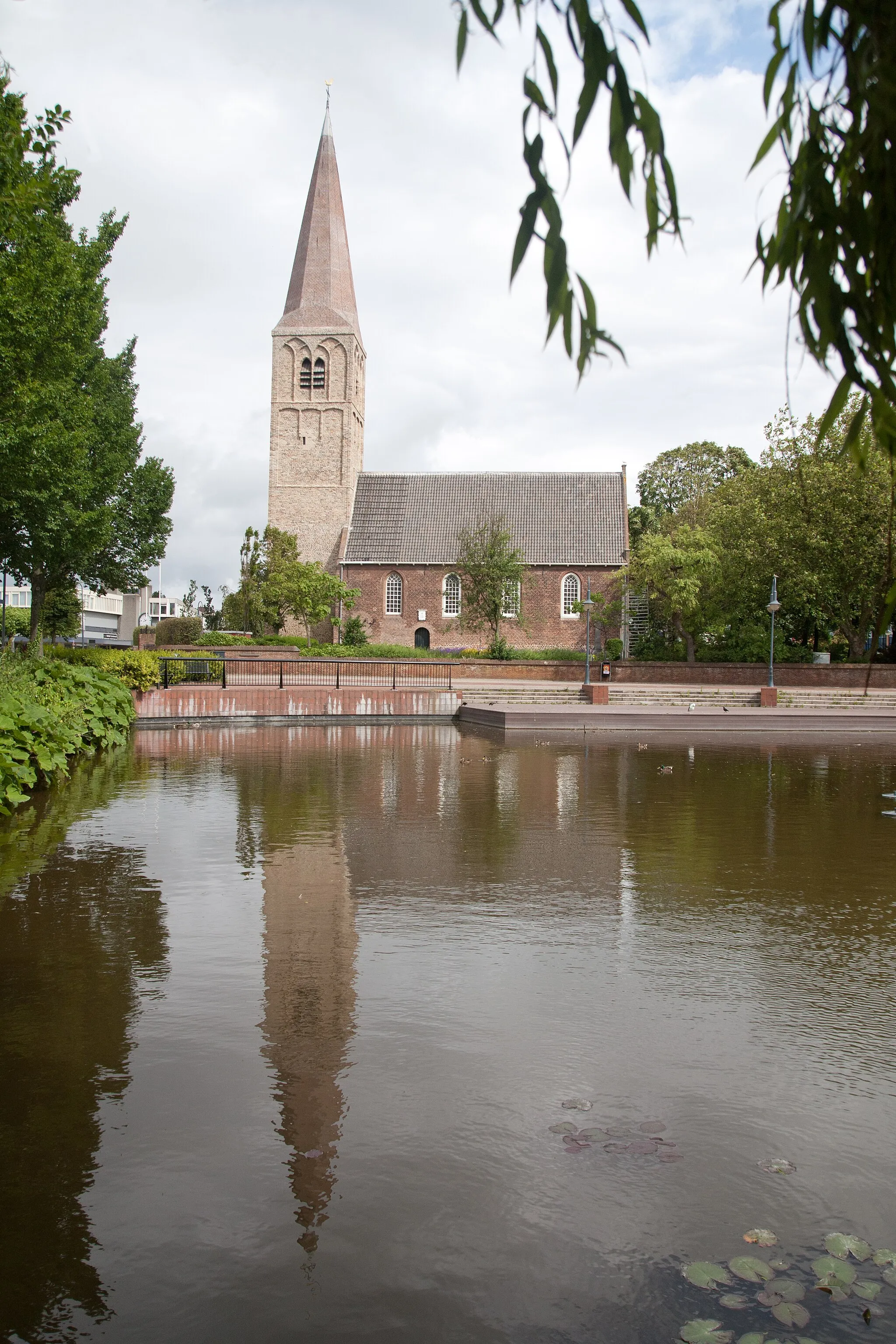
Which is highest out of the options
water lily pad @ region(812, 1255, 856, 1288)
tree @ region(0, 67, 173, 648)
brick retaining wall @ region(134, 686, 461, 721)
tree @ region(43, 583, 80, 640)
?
tree @ region(0, 67, 173, 648)

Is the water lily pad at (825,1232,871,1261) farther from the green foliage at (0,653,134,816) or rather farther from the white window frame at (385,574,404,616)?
the white window frame at (385,574,404,616)

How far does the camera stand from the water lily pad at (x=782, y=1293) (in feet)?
9.20

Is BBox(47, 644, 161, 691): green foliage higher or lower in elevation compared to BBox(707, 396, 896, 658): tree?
lower

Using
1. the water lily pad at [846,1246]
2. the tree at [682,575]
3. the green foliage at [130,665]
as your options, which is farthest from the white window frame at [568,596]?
the water lily pad at [846,1246]

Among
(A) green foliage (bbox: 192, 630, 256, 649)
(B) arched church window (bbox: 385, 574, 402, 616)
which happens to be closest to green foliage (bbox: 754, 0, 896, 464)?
(A) green foliage (bbox: 192, 630, 256, 649)

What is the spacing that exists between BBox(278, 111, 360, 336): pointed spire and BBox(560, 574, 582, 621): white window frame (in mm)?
18751

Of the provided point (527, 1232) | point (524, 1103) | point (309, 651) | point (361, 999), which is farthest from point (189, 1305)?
point (309, 651)

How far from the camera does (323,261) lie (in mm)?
58031

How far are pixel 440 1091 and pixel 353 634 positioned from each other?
163ft

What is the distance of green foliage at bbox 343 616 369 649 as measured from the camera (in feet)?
174

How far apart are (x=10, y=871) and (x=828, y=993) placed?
585 cm

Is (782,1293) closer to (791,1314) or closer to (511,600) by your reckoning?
(791,1314)

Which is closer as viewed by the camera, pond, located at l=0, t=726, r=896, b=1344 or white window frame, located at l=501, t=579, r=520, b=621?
pond, located at l=0, t=726, r=896, b=1344

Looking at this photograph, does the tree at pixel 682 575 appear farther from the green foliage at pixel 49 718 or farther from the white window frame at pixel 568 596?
the green foliage at pixel 49 718
